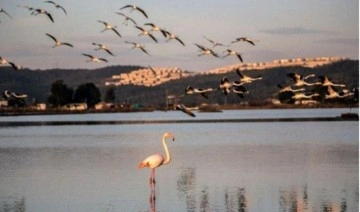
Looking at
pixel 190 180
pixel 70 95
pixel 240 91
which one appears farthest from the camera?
pixel 70 95

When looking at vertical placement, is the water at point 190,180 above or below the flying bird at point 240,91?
below

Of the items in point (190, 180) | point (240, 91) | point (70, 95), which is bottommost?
point (190, 180)

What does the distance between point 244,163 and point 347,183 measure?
4.26 m

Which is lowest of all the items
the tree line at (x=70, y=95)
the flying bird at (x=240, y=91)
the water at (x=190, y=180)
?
the water at (x=190, y=180)

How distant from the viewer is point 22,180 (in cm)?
1393

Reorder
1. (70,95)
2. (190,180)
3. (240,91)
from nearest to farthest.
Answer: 1. (190,180)
2. (240,91)
3. (70,95)

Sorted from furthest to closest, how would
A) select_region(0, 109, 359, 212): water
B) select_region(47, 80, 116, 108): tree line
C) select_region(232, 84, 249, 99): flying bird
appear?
select_region(47, 80, 116, 108): tree line, select_region(232, 84, 249, 99): flying bird, select_region(0, 109, 359, 212): water

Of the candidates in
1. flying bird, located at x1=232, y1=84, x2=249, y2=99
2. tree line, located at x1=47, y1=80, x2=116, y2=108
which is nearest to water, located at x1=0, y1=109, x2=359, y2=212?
flying bird, located at x1=232, y1=84, x2=249, y2=99

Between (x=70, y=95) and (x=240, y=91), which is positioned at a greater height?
(x=70, y=95)

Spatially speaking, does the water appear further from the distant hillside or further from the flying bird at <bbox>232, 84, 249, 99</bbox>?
the distant hillside

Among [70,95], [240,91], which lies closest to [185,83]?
[70,95]

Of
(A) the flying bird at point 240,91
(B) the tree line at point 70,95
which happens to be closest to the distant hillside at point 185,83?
(B) the tree line at point 70,95

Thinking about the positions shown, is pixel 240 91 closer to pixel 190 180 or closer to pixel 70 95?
pixel 190 180

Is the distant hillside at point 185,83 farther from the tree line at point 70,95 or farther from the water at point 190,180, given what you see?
the water at point 190,180
